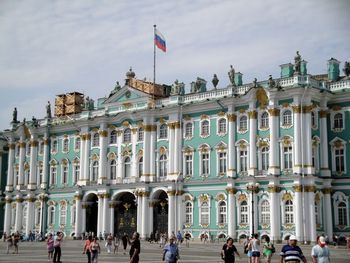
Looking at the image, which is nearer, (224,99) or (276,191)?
(276,191)

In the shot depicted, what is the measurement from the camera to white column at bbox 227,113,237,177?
58.3m

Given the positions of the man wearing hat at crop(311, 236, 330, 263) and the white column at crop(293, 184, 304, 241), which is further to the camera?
the white column at crop(293, 184, 304, 241)

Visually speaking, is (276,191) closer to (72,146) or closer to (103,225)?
(103,225)

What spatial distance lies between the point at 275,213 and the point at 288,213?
114cm

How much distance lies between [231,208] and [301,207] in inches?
289

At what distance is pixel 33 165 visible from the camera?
250ft

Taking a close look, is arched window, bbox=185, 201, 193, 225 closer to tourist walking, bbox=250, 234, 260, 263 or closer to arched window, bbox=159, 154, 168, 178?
arched window, bbox=159, 154, 168, 178

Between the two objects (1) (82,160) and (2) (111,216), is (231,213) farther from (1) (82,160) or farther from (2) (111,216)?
(1) (82,160)

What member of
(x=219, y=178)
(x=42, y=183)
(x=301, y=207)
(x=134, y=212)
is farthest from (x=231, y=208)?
(x=42, y=183)

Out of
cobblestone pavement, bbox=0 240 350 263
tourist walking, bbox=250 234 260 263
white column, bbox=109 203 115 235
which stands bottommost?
cobblestone pavement, bbox=0 240 350 263

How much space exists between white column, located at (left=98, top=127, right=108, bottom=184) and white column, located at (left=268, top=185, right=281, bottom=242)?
68.3ft

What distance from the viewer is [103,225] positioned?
66.6 meters

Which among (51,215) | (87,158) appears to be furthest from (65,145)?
(51,215)

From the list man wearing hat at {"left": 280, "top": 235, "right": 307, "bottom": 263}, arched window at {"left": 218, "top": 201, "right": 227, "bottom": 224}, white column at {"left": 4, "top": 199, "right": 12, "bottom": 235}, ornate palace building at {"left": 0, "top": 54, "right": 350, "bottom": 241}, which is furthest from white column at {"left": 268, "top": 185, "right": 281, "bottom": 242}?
man wearing hat at {"left": 280, "top": 235, "right": 307, "bottom": 263}
